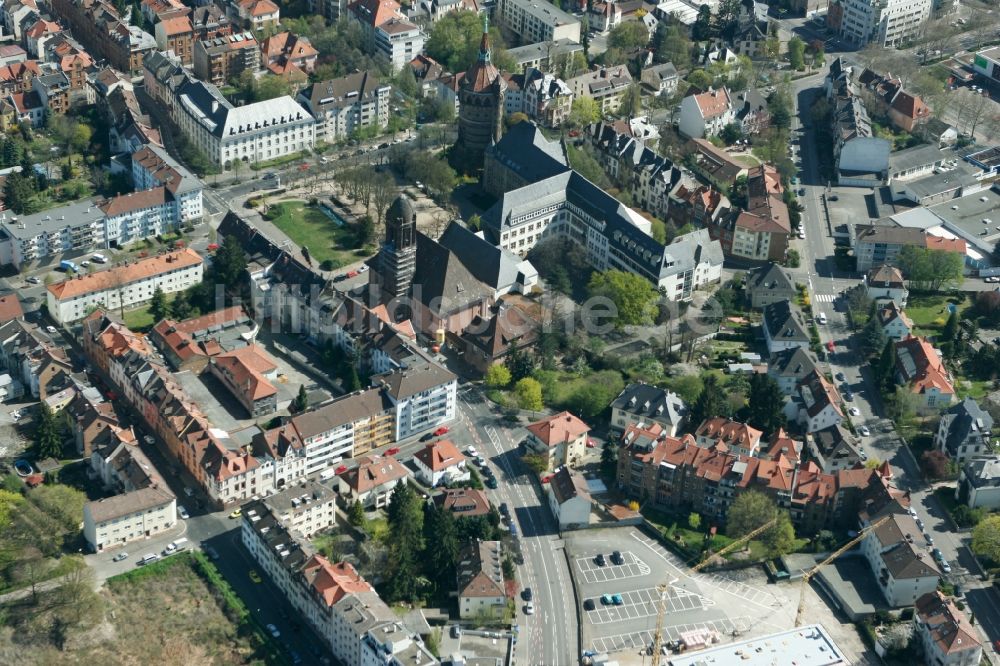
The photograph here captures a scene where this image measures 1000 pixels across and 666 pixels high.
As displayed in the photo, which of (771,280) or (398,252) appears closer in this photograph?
(398,252)

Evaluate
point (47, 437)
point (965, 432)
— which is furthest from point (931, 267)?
point (47, 437)

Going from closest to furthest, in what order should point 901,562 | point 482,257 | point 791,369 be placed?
point 901,562 → point 791,369 → point 482,257

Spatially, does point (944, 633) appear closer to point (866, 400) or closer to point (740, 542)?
point (740, 542)

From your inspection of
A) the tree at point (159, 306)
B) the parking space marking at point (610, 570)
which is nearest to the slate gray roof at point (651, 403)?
the parking space marking at point (610, 570)

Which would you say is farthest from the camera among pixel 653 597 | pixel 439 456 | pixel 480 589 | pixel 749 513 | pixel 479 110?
pixel 479 110

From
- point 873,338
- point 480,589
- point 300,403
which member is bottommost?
point 300,403

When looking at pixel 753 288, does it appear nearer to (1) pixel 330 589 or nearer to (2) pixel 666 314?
(2) pixel 666 314

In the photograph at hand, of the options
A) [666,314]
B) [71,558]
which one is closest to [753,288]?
[666,314]
